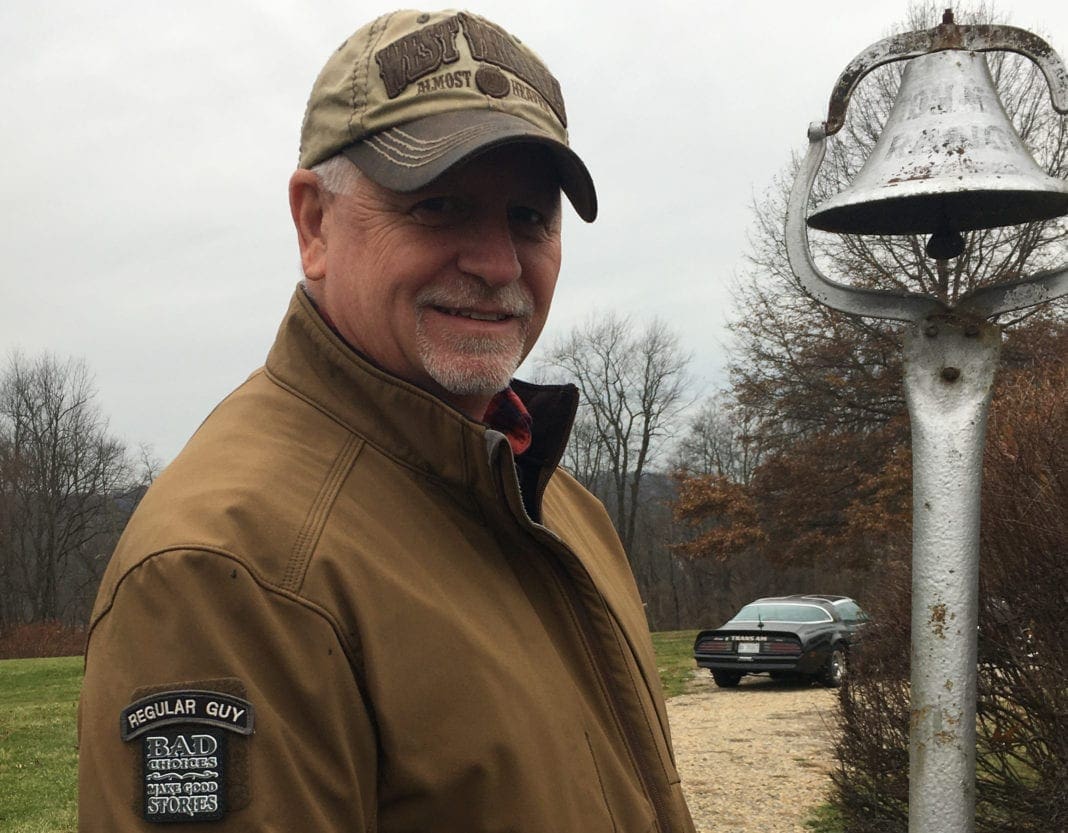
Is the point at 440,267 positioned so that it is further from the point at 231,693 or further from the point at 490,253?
the point at 231,693

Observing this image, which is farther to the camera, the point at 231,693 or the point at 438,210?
the point at 438,210

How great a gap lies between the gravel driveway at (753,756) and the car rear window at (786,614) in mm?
1201

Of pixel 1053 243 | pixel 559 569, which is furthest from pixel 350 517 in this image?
pixel 1053 243

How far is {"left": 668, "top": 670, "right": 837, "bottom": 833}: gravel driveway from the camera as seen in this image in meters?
7.78

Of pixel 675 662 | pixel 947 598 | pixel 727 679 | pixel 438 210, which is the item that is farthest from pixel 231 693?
pixel 675 662

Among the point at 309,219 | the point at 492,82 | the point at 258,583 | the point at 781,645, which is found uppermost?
the point at 492,82

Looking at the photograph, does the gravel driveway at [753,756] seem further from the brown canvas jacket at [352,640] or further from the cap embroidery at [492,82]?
the cap embroidery at [492,82]

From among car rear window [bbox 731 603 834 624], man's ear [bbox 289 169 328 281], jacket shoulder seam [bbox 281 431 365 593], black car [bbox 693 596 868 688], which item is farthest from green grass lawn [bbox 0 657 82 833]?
car rear window [bbox 731 603 834 624]

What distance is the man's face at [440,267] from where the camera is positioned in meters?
1.58

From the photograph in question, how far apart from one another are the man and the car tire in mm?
14211

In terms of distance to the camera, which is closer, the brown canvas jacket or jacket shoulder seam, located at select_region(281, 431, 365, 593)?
the brown canvas jacket

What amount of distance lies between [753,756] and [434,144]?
30.3 ft

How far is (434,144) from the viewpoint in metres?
1.51

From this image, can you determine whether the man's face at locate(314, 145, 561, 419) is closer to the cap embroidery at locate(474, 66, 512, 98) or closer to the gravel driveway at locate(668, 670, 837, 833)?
the cap embroidery at locate(474, 66, 512, 98)
